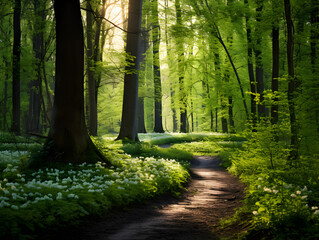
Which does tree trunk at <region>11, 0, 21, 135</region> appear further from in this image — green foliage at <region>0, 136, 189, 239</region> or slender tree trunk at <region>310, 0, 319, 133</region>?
slender tree trunk at <region>310, 0, 319, 133</region>

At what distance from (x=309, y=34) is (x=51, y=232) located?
1213 centimetres

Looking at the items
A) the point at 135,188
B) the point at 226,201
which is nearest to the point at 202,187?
→ the point at 226,201

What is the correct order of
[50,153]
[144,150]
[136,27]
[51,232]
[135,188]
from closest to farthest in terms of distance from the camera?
1. [51,232]
2. [135,188]
3. [50,153]
4. [144,150]
5. [136,27]

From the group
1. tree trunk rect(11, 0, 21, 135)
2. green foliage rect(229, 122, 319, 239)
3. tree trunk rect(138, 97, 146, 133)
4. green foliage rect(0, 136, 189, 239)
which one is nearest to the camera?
green foliage rect(229, 122, 319, 239)

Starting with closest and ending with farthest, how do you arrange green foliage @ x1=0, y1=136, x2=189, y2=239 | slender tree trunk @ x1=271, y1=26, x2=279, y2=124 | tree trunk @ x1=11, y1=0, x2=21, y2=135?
1. green foliage @ x1=0, y1=136, x2=189, y2=239
2. slender tree trunk @ x1=271, y1=26, x2=279, y2=124
3. tree trunk @ x1=11, y1=0, x2=21, y2=135

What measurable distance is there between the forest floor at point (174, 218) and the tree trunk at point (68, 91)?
115 inches

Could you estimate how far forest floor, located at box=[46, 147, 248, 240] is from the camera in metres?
4.45

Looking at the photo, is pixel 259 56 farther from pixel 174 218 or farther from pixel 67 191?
pixel 67 191

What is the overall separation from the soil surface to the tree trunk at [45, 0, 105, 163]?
9.65ft

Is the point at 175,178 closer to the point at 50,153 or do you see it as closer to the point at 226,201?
the point at 226,201

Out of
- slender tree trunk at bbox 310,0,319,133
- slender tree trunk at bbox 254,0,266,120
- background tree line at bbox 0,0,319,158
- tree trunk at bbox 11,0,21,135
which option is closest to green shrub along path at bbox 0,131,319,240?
background tree line at bbox 0,0,319,158

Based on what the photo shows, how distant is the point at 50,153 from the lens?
7984 millimetres

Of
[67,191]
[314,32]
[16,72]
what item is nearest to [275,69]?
[314,32]

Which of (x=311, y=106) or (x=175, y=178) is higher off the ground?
(x=311, y=106)
